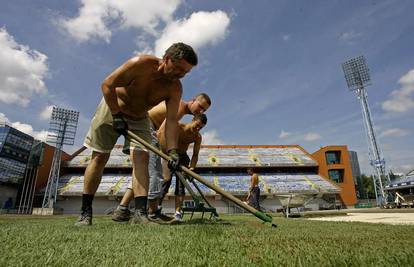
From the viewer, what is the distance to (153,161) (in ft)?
13.7

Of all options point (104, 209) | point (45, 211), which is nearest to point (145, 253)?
point (45, 211)

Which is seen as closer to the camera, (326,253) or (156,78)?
(326,253)

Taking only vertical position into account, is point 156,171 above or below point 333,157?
below

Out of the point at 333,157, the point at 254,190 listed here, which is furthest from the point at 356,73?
the point at 254,190

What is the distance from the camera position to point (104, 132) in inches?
135

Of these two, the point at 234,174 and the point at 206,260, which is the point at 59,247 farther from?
the point at 234,174

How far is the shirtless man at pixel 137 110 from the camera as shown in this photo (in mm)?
2979

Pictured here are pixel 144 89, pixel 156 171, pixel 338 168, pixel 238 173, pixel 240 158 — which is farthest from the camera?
pixel 338 168

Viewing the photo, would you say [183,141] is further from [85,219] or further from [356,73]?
[356,73]

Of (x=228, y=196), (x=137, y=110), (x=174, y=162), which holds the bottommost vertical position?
(x=228, y=196)

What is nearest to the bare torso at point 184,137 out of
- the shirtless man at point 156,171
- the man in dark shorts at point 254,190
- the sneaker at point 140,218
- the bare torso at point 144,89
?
the shirtless man at point 156,171

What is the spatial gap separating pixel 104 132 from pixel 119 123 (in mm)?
368

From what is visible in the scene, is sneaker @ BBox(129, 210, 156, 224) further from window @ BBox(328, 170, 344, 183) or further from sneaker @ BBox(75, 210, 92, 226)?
window @ BBox(328, 170, 344, 183)

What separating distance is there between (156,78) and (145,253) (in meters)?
2.21
